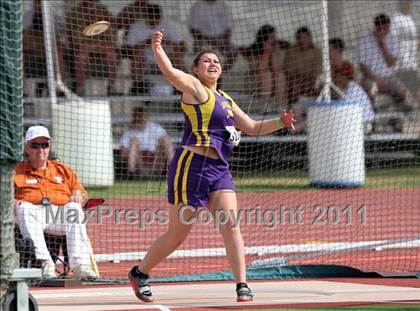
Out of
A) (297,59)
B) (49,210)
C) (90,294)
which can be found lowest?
(90,294)

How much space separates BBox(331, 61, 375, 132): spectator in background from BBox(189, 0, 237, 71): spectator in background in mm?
1761

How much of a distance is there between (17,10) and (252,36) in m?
8.91

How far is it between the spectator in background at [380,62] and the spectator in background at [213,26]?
5.68 ft

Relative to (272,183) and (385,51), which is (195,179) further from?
(385,51)

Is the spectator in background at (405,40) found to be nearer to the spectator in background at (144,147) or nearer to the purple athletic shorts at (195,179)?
the spectator in background at (144,147)

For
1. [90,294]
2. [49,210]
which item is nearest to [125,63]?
[49,210]

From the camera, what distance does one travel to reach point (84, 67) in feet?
51.9

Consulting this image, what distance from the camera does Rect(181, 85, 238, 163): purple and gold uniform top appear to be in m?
8.55

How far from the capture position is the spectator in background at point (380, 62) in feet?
46.0

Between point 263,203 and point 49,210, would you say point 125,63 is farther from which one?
point 49,210

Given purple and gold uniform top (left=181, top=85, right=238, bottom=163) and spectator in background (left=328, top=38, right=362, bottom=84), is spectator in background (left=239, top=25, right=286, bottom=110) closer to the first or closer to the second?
spectator in background (left=328, top=38, right=362, bottom=84)

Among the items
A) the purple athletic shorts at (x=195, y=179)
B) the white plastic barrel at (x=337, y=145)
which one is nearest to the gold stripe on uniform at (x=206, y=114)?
the purple athletic shorts at (x=195, y=179)

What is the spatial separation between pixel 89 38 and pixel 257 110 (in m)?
2.36

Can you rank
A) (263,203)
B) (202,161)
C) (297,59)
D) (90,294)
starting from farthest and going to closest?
1. (297,59)
2. (263,203)
3. (90,294)
4. (202,161)
